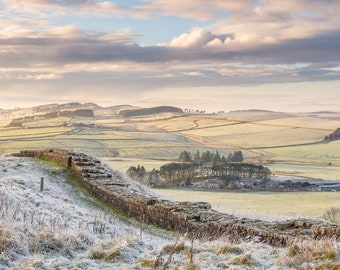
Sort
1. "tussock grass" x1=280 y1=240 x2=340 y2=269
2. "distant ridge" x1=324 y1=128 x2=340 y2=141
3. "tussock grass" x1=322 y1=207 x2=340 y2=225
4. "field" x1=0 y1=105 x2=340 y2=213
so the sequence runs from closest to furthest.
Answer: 1. "tussock grass" x1=280 y1=240 x2=340 y2=269
2. "tussock grass" x1=322 y1=207 x2=340 y2=225
3. "field" x1=0 y1=105 x2=340 y2=213
4. "distant ridge" x1=324 y1=128 x2=340 y2=141

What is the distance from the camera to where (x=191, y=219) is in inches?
622

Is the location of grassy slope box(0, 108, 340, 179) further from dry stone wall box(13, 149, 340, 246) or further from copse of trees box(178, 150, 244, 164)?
dry stone wall box(13, 149, 340, 246)

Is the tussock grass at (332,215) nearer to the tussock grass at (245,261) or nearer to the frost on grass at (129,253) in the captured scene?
the frost on grass at (129,253)

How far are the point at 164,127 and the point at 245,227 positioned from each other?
140 m

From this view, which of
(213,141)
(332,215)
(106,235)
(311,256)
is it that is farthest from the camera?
(213,141)

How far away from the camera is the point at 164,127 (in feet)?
504

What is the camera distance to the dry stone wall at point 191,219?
12758mm

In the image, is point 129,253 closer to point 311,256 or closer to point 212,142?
point 311,256

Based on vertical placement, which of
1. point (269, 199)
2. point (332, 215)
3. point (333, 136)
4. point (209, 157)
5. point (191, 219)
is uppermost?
point (191, 219)

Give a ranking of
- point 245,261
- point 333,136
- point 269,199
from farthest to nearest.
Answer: point 333,136 → point 269,199 → point 245,261

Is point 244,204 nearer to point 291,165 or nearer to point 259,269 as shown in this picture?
point 259,269

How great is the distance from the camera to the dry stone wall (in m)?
12.8

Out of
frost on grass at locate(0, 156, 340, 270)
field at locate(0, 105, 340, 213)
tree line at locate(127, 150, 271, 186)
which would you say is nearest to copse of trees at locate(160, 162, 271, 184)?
tree line at locate(127, 150, 271, 186)


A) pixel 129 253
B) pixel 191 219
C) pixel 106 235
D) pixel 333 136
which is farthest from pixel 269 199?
pixel 333 136
